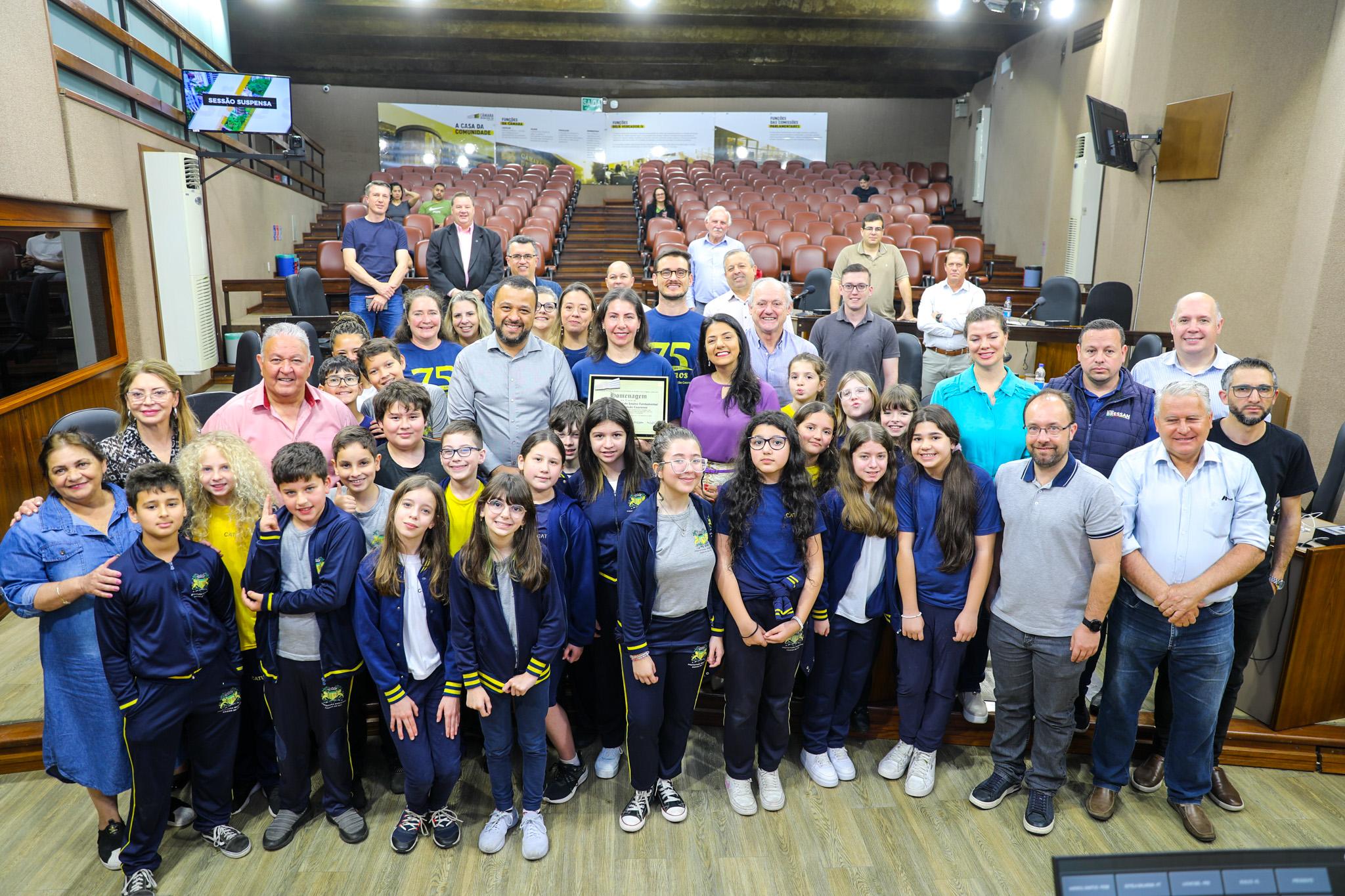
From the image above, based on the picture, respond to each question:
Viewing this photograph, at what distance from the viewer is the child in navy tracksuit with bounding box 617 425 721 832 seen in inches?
95.4

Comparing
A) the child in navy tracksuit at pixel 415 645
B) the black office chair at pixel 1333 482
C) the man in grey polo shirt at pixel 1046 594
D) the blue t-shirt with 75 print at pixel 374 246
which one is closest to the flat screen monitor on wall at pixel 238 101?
the blue t-shirt with 75 print at pixel 374 246

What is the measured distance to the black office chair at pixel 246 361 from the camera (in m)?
4.06

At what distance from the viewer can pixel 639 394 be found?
2.99m

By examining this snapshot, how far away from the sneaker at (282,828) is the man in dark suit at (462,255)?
2.94 meters

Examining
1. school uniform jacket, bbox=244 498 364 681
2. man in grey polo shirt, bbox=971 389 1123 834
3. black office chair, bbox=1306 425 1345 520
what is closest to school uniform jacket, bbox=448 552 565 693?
school uniform jacket, bbox=244 498 364 681

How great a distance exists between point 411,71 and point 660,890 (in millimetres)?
13126

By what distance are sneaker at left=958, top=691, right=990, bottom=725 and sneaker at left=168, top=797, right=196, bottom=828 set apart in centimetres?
261

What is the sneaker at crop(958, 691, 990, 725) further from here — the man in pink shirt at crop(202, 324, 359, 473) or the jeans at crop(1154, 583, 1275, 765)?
the man in pink shirt at crop(202, 324, 359, 473)

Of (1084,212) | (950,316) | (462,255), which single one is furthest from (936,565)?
(1084,212)

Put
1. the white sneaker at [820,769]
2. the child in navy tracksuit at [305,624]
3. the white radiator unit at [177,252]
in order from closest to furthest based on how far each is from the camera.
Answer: the child in navy tracksuit at [305,624]
the white sneaker at [820,769]
the white radiator unit at [177,252]

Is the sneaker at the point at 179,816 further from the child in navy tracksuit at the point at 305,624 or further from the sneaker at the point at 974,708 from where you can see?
the sneaker at the point at 974,708

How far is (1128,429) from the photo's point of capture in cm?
284

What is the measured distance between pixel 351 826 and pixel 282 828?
20 cm

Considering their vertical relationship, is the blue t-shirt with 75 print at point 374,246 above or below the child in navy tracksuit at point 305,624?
above
